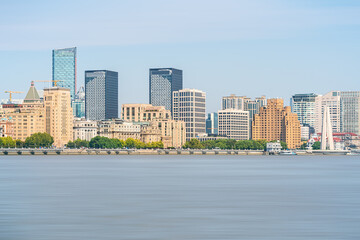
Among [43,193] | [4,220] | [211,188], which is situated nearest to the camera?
[4,220]

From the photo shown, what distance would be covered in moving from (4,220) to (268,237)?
17.4 metres

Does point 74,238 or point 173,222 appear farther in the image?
point 173,222

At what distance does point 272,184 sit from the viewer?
281ft

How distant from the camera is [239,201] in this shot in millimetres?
61250

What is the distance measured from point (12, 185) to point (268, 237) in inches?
1782

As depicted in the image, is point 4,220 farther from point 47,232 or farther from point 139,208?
point 139,208

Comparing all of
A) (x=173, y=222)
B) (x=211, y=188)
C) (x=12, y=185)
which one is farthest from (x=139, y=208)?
(x=12, y=185)

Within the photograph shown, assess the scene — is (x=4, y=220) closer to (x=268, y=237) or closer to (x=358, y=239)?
(x=268, y=237)

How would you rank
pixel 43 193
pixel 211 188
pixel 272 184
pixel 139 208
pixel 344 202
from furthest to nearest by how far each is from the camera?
pixel 272 184
pixel 211 188
pixel 43 193
pixel 344 202
pixel 139 208

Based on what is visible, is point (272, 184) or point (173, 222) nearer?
point (173, 222)

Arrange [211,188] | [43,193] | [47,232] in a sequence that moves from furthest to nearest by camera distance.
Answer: [211,188], [43,193], [47,232]

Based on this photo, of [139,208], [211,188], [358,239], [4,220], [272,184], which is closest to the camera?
[358,239]

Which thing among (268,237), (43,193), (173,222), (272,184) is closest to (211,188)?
(272,184)

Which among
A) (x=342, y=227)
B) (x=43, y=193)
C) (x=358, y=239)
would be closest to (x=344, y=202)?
(x=342, y=227)
